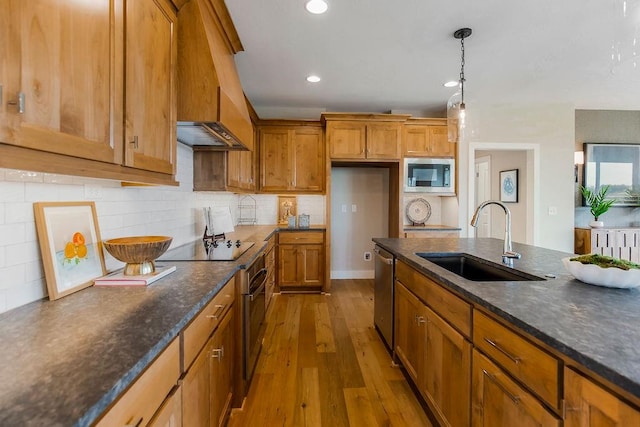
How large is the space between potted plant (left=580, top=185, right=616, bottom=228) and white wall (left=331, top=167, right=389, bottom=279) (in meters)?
2.77

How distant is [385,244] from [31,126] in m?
2.28

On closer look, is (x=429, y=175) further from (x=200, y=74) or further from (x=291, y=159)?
(x=200, y=74)

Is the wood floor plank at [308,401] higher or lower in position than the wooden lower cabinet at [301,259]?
lower

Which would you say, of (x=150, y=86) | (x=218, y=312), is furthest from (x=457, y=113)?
(x=218, y=312)

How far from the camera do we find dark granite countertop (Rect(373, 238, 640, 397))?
71cm

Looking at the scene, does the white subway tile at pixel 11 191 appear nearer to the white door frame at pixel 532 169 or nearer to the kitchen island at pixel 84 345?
the kitchen island at pixel 84 345

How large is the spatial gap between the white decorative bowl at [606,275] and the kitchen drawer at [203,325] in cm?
163

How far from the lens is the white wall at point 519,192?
4660mm

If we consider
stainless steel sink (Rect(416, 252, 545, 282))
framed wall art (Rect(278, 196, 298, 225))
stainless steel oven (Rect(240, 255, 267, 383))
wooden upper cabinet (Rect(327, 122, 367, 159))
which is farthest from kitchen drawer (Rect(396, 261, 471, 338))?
framed wall art (Rect(278, 196, 298, 225))

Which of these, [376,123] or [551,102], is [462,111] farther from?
[551,102]

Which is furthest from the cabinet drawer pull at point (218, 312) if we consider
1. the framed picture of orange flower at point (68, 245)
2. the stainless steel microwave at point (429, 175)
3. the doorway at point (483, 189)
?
the doorway at point (483, 189)

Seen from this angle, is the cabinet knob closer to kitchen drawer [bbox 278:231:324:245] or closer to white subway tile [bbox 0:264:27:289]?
white subway tile [bbox 0:264:27:289]

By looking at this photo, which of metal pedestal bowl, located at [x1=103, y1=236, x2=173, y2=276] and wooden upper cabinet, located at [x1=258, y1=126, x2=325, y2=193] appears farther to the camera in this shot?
wooden upper cabinet, located at [x1=258, y1=126, x2=325, y2=193]

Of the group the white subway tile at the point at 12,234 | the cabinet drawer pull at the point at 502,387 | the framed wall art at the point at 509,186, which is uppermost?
the framed wall art at the point at 509,186
